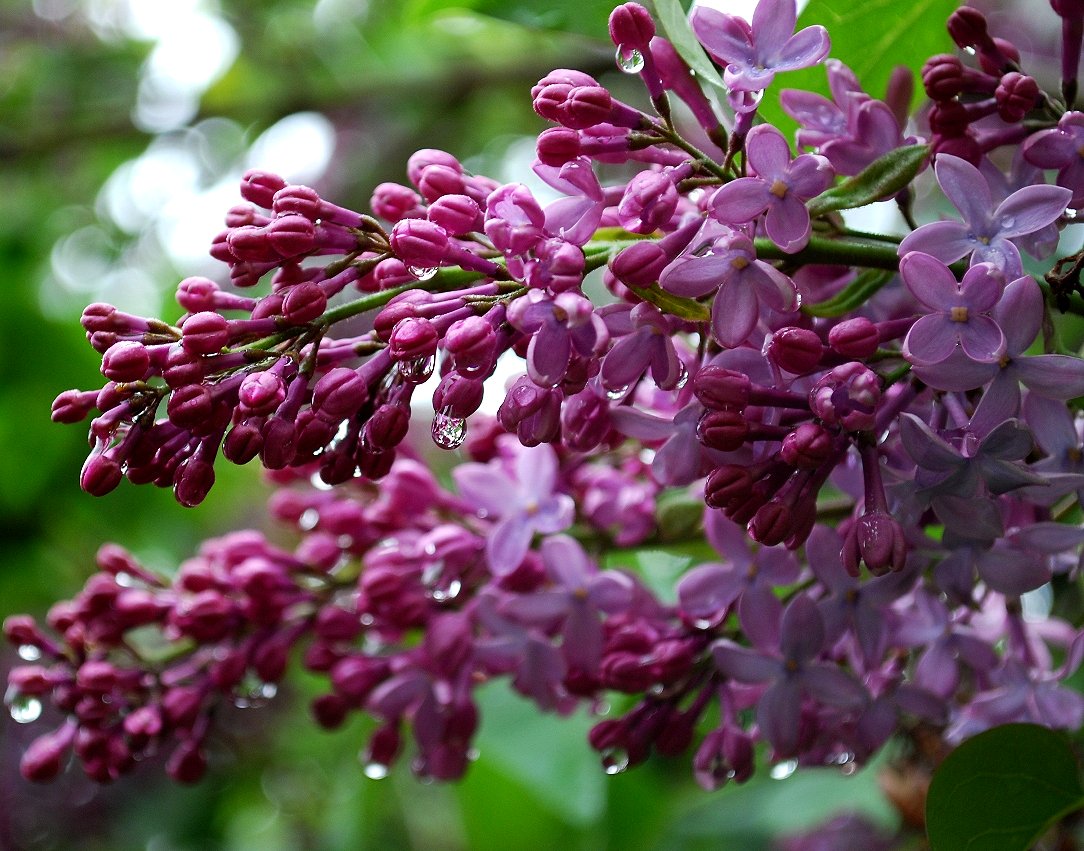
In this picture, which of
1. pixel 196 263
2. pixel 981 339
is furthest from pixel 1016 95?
pixel 196 263

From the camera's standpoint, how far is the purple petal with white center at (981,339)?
2.11ft

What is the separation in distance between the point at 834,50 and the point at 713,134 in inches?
8.6

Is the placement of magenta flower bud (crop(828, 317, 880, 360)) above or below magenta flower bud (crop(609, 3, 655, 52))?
below

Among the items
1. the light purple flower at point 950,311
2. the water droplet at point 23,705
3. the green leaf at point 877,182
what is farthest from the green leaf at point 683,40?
the water droplet at point 23,705

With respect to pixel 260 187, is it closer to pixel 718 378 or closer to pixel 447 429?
pixel 447 429

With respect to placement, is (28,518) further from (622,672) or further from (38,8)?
(38,8)

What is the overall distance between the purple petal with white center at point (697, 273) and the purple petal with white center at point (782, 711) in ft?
1.20

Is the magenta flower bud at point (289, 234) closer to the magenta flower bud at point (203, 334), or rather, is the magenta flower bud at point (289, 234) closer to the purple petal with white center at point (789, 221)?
the magenta flower bud at point (203, 334)

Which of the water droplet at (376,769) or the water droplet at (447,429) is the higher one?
the water droplet at (447,429)

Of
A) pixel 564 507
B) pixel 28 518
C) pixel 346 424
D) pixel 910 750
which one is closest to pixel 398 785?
pixel 28 518

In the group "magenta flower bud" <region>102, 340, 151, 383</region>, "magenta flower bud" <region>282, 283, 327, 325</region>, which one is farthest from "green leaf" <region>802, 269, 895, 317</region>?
"magenta flower bud" <region>102, 340, 151, 383</region>

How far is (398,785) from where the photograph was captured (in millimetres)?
2447

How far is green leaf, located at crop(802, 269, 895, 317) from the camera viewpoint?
749 millimetres

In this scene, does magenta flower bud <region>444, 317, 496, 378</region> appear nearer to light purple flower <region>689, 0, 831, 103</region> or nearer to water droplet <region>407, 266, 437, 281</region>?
water droplet <region>407, 266, 437, 281</region>
